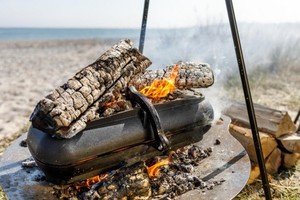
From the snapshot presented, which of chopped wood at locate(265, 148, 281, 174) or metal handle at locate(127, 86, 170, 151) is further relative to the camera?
chopped wood at locate(265, 148, 281, 174)

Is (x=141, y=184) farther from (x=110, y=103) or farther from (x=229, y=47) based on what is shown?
(x=229, y=47)

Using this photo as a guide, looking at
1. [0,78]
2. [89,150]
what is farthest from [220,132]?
[0,78]

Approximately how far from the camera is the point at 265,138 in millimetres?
3455

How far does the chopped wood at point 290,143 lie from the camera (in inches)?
140

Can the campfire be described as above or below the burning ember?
above

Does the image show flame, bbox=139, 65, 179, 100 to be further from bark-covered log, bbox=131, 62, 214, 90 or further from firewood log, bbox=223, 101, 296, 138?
firewood log, bbox=223, 101, 296, 138

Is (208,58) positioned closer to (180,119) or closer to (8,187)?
(180,119)

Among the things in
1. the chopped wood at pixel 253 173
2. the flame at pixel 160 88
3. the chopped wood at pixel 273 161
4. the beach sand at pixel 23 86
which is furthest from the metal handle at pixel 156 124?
the beach sand at pixel 23 86

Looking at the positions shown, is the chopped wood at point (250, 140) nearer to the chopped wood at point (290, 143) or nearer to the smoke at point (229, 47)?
the chopped wood at point (290, 143)

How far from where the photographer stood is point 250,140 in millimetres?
3371

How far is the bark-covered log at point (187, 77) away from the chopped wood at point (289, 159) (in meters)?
1.93

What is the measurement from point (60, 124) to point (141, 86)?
0.84 meters

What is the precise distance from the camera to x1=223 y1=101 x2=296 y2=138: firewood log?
353 centimetres

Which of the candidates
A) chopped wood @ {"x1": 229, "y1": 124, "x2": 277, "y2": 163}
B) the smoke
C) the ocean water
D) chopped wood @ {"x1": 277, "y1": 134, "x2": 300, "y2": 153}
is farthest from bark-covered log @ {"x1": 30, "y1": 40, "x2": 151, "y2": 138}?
the ocean water
